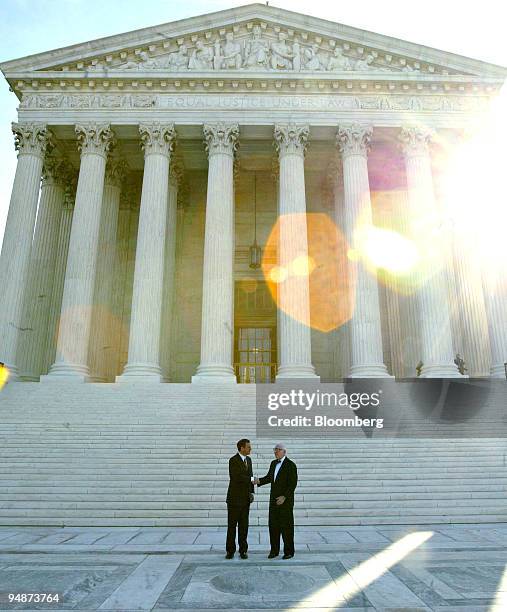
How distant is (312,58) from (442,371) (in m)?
18.4

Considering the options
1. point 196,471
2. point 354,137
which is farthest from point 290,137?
point 196,471

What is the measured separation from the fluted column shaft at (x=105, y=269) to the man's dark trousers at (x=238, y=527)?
65.4 feet

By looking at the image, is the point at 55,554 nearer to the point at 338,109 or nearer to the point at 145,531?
the point at 145,531

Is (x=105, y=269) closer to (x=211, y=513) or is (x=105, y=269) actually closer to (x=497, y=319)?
(x=211, y=513)

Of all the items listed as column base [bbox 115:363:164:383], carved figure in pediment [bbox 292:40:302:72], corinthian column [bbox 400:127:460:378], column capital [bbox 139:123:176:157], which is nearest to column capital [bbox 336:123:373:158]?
corinthian column [bbox 400:127:460:378]

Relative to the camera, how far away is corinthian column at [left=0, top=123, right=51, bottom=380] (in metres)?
23.4

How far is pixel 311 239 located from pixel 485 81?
522 inches

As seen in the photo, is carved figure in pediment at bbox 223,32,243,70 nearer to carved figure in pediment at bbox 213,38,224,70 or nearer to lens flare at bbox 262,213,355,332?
carved figure in pediment at bbox 213,38,224,70

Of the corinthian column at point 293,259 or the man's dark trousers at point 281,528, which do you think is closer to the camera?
the man's dark trousers at point 281,528

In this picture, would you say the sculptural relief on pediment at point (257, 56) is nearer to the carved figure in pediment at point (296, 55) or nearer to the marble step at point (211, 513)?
the carved figure in pediment at point (296, 55)

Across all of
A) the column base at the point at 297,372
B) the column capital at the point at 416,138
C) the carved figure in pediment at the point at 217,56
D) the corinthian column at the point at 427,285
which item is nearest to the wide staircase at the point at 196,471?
the column base at the point at 297,372

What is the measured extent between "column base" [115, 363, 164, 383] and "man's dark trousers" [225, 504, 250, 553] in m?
14.6

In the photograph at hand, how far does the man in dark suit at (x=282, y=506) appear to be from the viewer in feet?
27.0

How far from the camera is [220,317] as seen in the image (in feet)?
76.7
